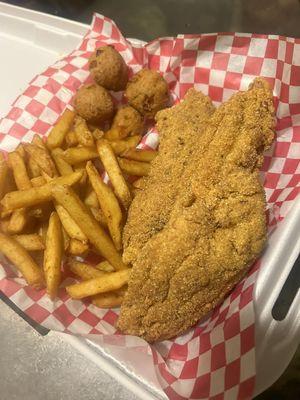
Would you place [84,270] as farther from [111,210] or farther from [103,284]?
[111,210]

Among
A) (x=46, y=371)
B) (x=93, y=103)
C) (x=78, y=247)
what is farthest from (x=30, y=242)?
(x=93, y=103)

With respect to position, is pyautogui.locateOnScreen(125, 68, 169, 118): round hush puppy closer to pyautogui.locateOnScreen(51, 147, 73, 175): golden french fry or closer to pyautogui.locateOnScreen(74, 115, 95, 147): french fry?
pyautogui.locateOnScreen(74, 115, 95, 147): french fry

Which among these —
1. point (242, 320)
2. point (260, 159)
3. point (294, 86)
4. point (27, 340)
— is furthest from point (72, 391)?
point (294, 86)

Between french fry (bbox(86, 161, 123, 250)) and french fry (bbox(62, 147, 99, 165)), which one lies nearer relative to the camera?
french fry (bbox(86, 161, 123, 250))

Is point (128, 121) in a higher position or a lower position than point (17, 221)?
higher

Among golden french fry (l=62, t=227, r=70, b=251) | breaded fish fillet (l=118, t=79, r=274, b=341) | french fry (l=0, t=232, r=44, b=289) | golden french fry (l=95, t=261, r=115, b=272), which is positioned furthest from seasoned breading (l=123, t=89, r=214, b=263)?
french fry (l=0, t=232, r=44, b=289)

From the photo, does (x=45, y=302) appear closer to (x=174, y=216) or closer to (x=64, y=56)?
(x=174, y=216)
